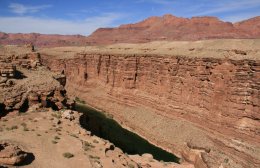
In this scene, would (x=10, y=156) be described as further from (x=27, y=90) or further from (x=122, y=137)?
(x=122, y=137)

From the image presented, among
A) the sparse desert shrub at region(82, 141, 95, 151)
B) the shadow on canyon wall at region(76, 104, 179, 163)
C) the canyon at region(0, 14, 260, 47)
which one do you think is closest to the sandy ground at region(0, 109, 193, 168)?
the sparse desert shrub at region(82, 141, 95, 151)

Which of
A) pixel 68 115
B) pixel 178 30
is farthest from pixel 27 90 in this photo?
pixel 178 30

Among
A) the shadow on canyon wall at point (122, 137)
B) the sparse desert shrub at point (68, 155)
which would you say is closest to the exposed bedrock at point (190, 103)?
the shadow on canyon wall at point (122, 137)

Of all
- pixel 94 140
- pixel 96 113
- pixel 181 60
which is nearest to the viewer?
pixel 94 140

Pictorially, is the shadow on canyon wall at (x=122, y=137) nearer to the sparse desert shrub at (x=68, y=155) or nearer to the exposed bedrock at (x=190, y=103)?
the exposed bedrock at (x=190, y=103)

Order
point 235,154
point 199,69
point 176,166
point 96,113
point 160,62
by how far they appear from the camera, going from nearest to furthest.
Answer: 1. point 176,166
2. point 235,154
3. point 199,69
4. point 160,62
5. point 96,113

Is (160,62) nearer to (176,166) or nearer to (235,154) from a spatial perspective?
(235,154)

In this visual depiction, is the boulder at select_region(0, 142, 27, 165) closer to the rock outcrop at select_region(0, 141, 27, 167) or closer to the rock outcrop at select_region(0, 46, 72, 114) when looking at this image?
the rock outcrop at select_region(0, 141, 27, 167)

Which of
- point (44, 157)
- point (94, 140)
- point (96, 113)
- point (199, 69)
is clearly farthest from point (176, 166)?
point (96, 113)
